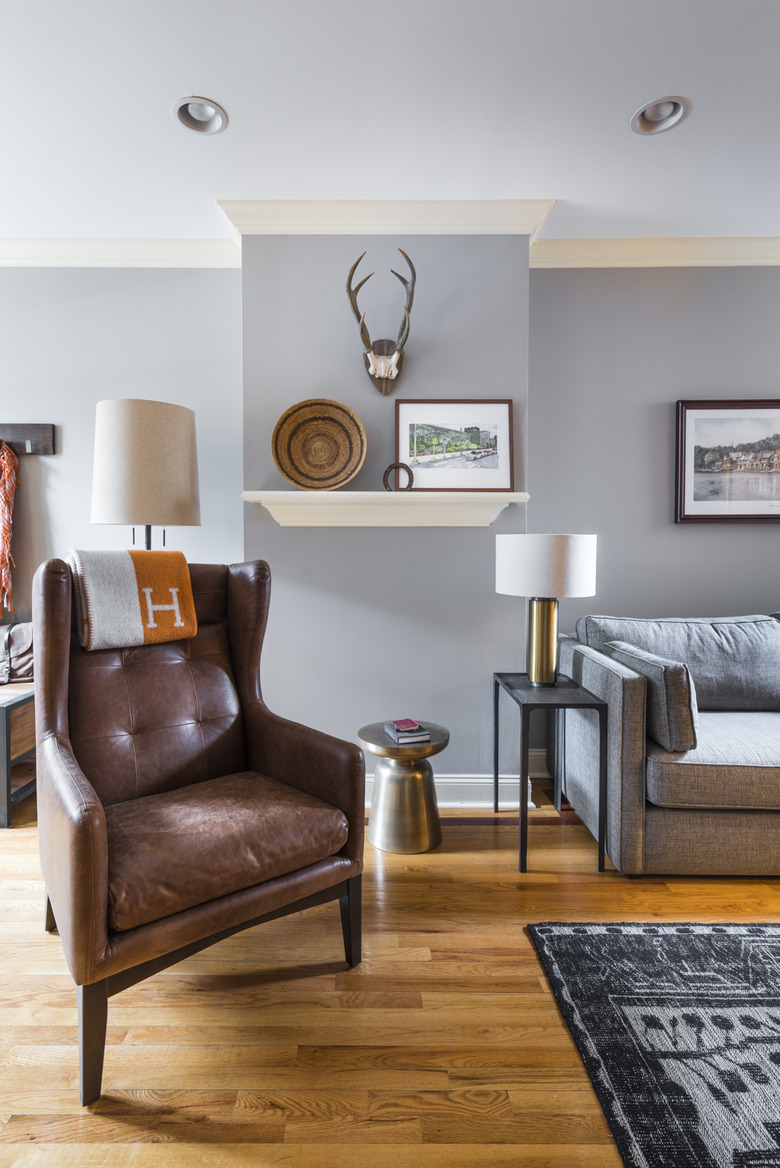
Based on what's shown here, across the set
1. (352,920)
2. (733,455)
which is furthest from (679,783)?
(733,455)

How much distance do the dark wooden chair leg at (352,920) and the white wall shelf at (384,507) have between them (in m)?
1.39

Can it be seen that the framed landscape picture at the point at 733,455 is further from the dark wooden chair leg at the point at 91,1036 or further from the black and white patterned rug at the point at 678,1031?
the dark wooden chair leg at the point at 91,1036

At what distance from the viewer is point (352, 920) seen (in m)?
1.67

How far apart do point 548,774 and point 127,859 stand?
216cm

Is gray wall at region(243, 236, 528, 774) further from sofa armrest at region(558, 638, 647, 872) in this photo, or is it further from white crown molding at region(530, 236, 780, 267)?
sofa armrest at region(558, 638, 647, 872)

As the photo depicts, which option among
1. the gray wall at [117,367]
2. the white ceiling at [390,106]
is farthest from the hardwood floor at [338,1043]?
the white ceiling at [390,106]

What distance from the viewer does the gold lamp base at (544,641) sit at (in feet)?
7.91

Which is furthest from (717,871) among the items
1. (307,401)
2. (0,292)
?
(0,292)

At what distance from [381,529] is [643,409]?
56.6 inches

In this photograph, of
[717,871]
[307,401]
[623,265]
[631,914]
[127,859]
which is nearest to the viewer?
[127,859]

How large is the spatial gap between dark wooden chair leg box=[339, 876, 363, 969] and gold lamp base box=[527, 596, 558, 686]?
108cm

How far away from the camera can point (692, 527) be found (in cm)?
300

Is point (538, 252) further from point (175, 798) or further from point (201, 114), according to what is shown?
point (175, 798)

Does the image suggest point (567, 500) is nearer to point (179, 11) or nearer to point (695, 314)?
point (695, 314)
